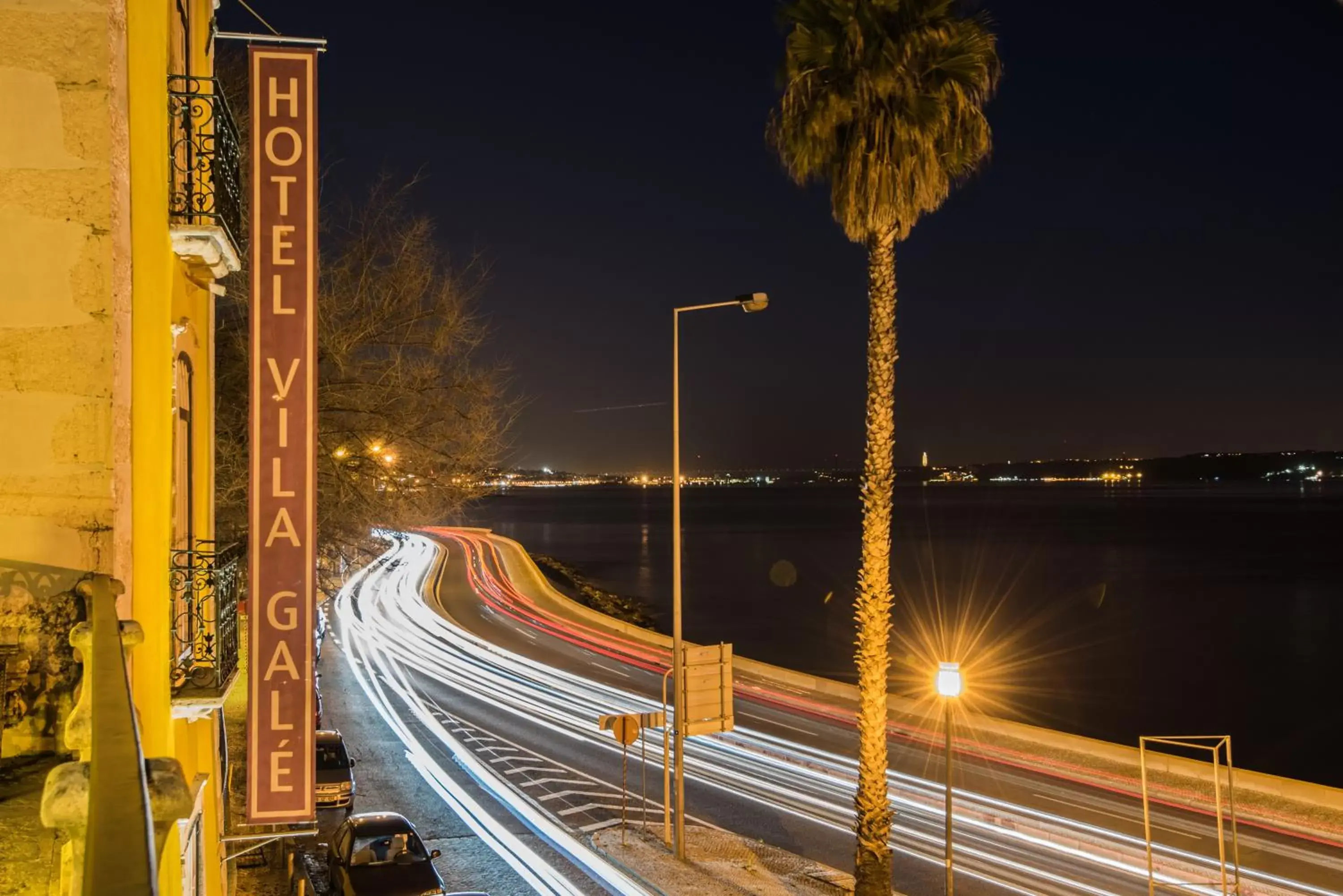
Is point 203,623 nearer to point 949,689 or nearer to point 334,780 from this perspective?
point 949,689

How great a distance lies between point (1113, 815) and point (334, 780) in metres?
14.7

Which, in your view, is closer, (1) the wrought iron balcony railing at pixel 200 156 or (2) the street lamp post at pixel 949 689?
(1) the wrought iron balcony railing at pixel 200 156

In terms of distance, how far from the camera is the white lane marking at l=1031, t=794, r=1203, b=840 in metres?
18.3

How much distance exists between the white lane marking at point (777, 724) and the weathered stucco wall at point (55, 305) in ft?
72.8

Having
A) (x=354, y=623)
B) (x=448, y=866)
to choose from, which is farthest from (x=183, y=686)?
(x=354, y=623)

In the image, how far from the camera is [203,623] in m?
7.68

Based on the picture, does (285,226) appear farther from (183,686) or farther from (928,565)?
(928,565)

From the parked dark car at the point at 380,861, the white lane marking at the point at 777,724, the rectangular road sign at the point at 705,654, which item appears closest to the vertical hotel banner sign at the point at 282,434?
the parked dark car at the point at 380,861

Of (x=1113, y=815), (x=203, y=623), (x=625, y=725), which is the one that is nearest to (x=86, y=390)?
(x=203, y=623)

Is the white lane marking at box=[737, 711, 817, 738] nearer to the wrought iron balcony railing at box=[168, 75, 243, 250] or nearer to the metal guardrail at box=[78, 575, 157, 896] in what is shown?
the wrought iron balcony railing at box=[168, 75, 243, 250]

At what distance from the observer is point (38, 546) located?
535 centimetres

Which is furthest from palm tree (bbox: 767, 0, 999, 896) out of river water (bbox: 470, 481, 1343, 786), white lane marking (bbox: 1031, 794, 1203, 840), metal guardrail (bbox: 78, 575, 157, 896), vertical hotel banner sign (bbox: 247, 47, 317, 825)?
river water (bbox: 470, 481, 1343, 786)

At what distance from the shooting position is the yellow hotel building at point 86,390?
493 cm

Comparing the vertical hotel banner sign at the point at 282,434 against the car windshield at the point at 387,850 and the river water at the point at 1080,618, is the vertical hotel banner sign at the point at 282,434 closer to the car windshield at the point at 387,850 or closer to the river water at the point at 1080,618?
the car windshield at the point at 387,850
